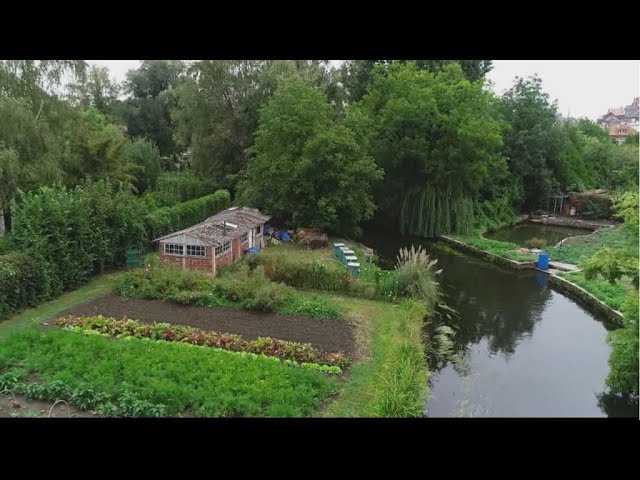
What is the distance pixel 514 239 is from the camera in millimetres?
26812

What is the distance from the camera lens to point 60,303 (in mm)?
13414

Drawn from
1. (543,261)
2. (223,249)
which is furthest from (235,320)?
(543,261)

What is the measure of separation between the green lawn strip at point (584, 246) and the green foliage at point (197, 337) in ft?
43.3

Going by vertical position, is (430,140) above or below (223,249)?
above

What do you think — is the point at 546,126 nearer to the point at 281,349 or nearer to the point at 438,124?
the point at 438,124

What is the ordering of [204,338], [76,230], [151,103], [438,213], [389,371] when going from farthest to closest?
[151,103] < [438,213] < [76,230] < [204,338] < [389,371]

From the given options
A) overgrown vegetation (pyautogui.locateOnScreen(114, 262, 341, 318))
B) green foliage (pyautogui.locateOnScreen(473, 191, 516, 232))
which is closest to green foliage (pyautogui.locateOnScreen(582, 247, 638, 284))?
overgrown vegetation (pyautogui.locateOnScreen(114, 262, 341, 318))

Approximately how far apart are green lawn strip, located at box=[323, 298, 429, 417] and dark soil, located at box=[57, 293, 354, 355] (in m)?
0.79

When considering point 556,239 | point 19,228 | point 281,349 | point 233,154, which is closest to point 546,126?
point 556,239

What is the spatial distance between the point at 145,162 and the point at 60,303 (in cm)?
1573

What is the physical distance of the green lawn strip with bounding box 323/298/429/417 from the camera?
8.64m

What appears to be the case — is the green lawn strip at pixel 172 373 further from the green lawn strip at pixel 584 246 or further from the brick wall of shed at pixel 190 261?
the green lawn strip at pixel 584 246

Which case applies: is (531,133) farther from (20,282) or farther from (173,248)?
Result: (20,282)
